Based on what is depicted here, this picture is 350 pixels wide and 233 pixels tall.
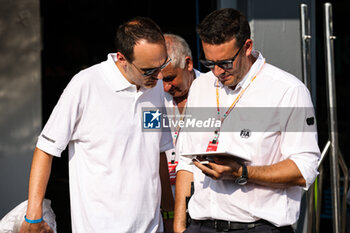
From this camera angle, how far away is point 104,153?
3.28 meters

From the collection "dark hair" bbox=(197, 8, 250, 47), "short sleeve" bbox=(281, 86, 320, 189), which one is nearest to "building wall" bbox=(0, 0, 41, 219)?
"dark hair" bbox=(197, 8, 250, 47)

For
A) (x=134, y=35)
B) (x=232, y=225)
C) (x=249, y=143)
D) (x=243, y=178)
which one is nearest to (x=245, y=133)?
(x=249, y=143)

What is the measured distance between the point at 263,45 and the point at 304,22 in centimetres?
76

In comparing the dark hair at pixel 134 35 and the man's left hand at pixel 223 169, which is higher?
the dark hair at pixel 134 35

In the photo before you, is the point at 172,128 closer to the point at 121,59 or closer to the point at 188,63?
the point at 188,63

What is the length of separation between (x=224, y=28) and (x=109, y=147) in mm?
907

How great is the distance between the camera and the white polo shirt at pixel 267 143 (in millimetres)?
3123

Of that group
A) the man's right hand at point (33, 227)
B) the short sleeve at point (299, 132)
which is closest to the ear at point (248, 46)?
the short sleeve at point (299, 132)

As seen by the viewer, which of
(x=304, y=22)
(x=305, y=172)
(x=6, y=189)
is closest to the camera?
(x=305, y=172)

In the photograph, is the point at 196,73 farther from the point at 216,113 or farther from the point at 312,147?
the point at 312,147

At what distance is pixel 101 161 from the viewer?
3.28m

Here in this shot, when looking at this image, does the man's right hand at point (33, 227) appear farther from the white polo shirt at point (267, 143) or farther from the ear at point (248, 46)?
the ear at point (248, 46)

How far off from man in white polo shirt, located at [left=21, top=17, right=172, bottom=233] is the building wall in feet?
8.40

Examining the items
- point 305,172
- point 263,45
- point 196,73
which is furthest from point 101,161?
point 263,45
